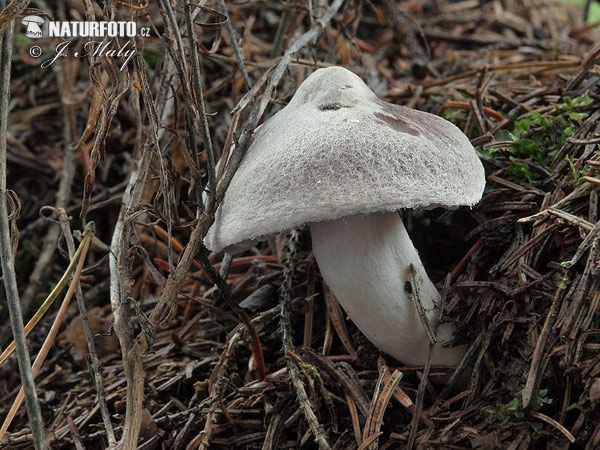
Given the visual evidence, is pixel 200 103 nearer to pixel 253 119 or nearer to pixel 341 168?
pixel 253 119

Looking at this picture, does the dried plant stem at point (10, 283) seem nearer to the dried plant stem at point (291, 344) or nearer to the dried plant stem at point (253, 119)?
the dried plant stem at point (253, 119)

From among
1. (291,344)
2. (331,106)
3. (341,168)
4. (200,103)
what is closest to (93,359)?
(291,344)

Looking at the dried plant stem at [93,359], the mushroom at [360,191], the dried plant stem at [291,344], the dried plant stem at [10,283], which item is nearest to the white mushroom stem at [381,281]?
the mushroom at [360,191]

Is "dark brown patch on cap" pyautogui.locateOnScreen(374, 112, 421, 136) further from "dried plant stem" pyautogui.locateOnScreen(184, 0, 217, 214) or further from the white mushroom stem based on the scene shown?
"dried plant stem" pyautogui.locateOnScreen(184, 0, 217, 214)

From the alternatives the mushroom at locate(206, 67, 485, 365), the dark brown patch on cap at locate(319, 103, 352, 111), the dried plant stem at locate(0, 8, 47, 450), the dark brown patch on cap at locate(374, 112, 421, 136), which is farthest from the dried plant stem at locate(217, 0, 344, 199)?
the dried plant stem at locate(0, 8, 47, 450)

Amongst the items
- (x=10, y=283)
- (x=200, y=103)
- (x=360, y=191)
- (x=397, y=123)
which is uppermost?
(x=200, y=103)

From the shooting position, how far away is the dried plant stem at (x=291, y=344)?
5.75 feet

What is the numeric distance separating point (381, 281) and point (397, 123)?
57cm

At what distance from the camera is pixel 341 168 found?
5.28 ft

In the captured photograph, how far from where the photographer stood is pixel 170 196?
75.4 inches

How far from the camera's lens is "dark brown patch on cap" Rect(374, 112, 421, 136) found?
179cm

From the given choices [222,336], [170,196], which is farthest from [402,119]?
[222,336]

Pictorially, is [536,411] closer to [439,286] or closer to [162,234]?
[439,286]

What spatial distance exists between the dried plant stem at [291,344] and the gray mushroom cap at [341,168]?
536 millimetres
